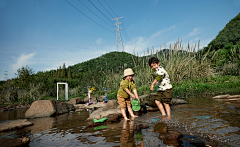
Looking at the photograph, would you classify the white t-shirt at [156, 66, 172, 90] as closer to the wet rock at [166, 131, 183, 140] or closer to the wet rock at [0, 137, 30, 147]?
the wet rock at [166, 131, 183, 140]

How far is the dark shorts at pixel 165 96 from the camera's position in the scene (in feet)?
12.5

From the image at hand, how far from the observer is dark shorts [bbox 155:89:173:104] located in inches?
151

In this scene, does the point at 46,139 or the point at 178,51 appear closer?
the point at 46,139

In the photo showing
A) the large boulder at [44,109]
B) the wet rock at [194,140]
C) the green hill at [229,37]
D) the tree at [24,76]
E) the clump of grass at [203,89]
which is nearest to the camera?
the wet rock at [194,140]

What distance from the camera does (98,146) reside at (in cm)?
208

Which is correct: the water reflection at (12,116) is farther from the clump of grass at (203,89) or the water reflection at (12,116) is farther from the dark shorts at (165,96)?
the clump of grass at (203,89)

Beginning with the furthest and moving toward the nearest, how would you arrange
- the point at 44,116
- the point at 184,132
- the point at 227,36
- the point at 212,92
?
the point at 227,36, the point at 212,92, the point at 44,116, the point at 184,132

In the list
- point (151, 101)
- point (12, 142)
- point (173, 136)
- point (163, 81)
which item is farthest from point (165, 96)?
point (12, 142)

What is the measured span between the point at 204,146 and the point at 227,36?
50276 mm

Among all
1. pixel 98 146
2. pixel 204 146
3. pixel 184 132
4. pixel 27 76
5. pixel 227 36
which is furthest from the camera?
pixel 227 36

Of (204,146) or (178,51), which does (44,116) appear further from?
(178,51)

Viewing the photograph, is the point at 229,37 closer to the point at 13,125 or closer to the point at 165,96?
the point at 165,96

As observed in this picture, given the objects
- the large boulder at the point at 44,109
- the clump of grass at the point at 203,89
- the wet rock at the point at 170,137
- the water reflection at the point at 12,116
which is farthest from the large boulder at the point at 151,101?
the water reflection at the point at 12,116

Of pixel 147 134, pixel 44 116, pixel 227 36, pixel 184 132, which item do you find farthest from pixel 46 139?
pixel 227 36
